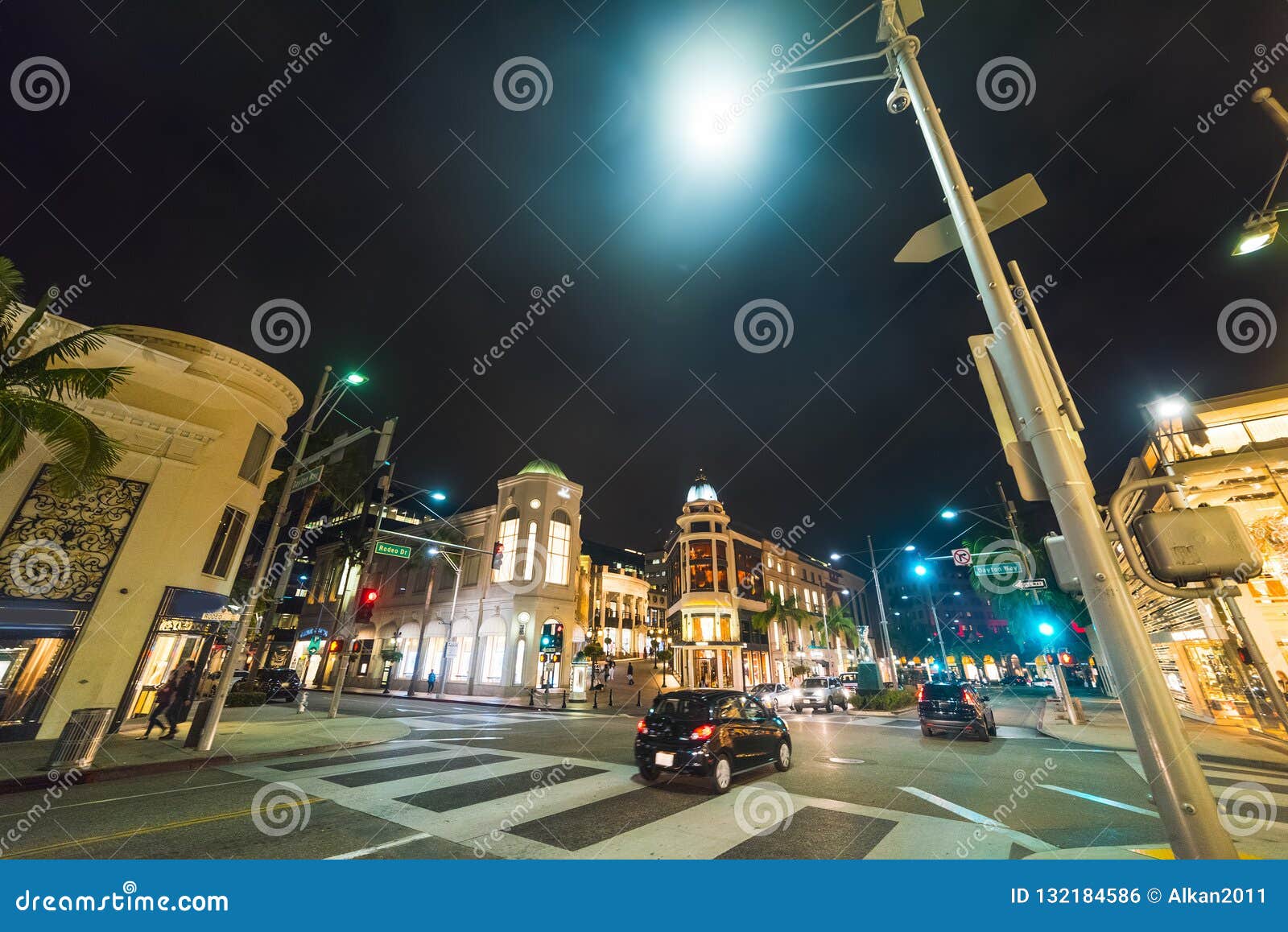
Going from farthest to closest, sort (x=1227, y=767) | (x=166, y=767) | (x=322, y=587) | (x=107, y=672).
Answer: (x=322, y=587)
(x=107, y=672)
(x=1227, y=767)
(x=166, y=767)

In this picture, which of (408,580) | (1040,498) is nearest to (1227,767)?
(1040,498)

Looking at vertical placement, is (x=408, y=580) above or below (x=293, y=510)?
below

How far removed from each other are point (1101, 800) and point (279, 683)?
110 ft

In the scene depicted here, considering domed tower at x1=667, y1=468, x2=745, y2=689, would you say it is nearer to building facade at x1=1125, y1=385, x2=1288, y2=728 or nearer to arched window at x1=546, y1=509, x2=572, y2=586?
arched window at x1=546, y1=509, x2=572, y2=586

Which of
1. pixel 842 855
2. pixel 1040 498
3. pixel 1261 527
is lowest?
pixel 842 855

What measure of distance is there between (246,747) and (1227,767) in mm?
21538

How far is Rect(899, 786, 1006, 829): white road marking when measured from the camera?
6857mm

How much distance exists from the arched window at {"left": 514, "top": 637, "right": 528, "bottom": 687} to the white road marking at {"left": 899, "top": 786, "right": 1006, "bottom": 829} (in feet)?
87.6

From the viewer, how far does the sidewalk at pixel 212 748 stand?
9258 mm

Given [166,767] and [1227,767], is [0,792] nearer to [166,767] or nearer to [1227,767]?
[166,767]

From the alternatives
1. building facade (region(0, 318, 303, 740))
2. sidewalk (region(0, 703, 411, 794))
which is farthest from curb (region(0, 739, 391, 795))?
building facade (region(0, 318, 303, 740))

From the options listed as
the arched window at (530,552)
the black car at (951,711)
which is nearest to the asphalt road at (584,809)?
the black car at (951,711)

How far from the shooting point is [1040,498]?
341 centimetres

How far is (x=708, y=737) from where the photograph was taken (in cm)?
880
